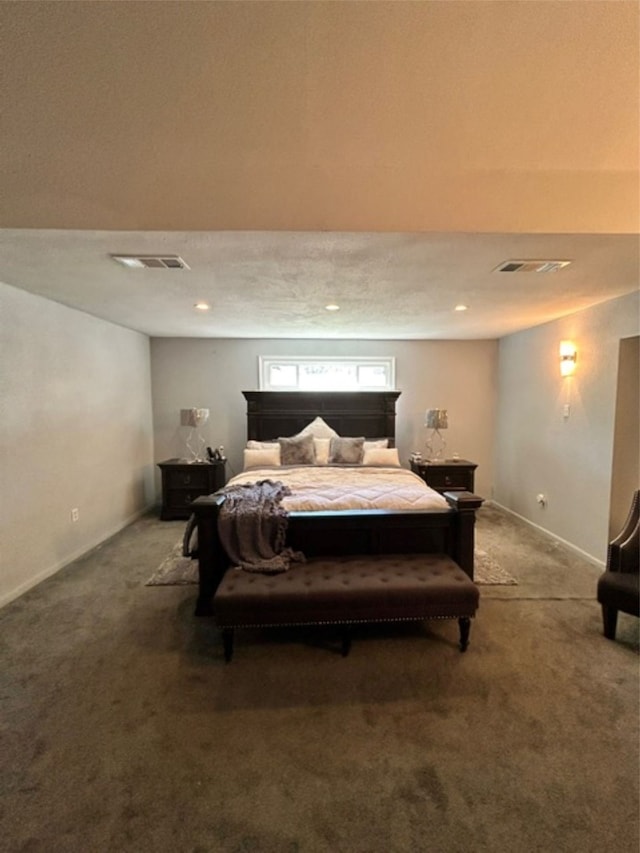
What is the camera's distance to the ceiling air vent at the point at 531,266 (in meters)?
2.18

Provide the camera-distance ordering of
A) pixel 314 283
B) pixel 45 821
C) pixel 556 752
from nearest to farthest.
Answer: pixel 45 821 < pixel 556 752 < pixel 314 283

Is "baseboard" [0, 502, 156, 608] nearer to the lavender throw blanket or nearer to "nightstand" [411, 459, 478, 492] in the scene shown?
the lavender throw blanket

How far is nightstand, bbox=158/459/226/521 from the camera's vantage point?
14.6ft

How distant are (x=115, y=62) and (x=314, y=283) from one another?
1498 mm

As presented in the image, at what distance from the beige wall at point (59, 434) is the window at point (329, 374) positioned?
1763 mm

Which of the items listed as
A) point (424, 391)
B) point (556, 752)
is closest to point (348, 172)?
point (556, 752)

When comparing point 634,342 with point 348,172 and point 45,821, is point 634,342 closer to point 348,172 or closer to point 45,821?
point 348,172

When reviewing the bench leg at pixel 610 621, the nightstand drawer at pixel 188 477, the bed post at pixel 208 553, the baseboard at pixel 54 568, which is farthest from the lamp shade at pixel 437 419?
the baseboard at pixel 54 568

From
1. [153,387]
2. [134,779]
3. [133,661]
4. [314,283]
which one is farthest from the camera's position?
[153,387]

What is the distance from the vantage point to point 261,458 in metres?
4.21

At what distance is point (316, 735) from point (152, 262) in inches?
101

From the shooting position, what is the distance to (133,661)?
206 centimetres

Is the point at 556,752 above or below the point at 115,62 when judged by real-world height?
below

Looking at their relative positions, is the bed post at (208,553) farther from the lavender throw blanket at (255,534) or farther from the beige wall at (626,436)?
the beige wall at (626,436)
